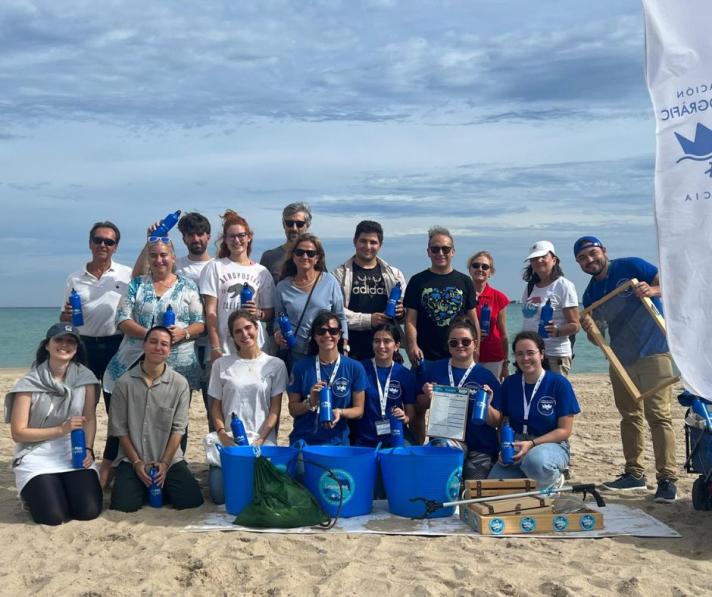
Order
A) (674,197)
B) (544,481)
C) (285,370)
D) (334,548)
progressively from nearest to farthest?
(674,197) < (334,548) < (544,481) < (285,370)

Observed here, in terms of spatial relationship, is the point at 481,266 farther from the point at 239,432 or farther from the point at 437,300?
the point at 239,432

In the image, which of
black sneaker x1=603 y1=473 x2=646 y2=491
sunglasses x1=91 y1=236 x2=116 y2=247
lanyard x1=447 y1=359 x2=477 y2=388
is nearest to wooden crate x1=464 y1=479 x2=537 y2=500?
lanyard x1=447 y1=359 x2=477 y2=388

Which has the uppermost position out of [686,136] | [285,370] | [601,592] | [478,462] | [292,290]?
[686,136]

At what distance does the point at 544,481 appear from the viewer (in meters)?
5.72

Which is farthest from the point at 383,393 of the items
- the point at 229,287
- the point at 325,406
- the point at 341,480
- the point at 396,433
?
the point at 229,287

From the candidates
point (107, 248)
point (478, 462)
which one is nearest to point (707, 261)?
point (478, 462)

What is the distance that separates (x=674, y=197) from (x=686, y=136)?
0.36m

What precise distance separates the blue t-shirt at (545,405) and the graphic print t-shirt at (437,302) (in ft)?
2.57

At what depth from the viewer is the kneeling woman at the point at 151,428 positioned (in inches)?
232

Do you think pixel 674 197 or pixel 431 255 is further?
pixel 431 255

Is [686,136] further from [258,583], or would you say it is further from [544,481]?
[258,583]

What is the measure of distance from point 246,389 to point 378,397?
1.03 metres

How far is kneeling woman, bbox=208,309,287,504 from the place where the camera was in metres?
6.06

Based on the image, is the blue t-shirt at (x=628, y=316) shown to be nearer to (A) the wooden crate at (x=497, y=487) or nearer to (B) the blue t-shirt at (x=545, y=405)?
(B) the blue t-shirt at (x=545, y=405)
